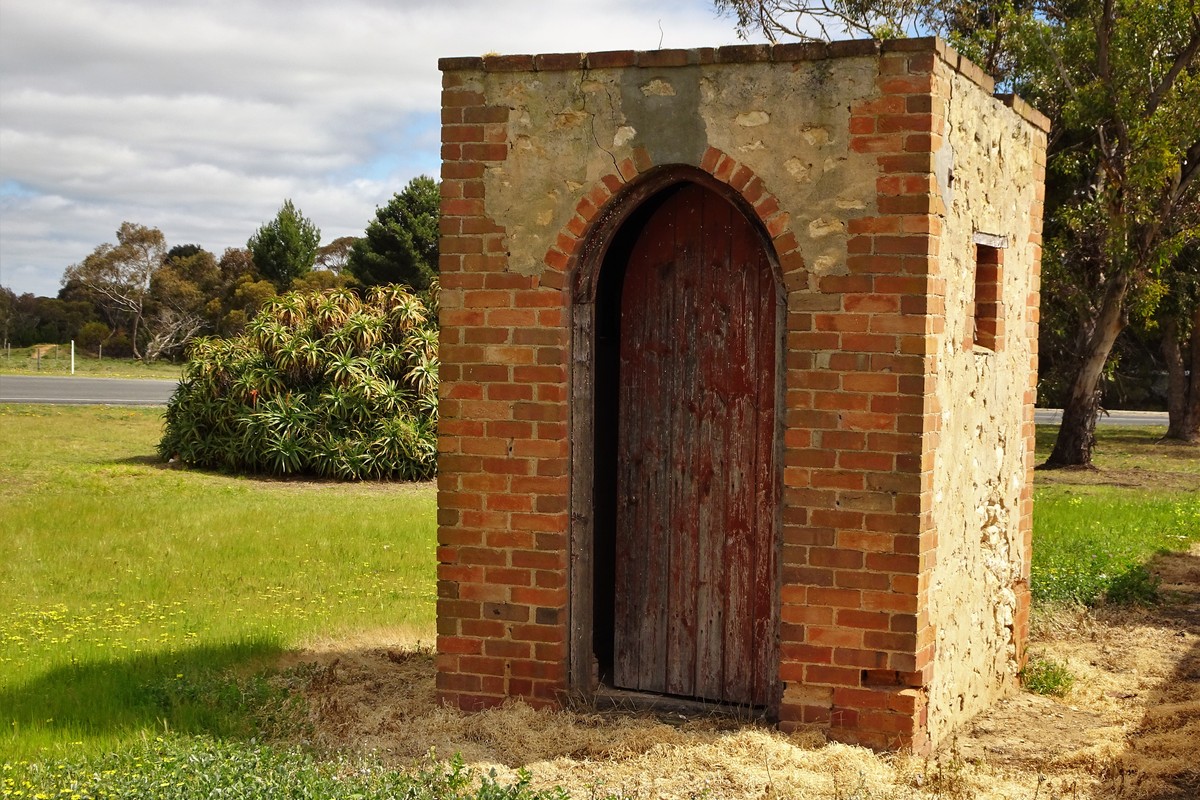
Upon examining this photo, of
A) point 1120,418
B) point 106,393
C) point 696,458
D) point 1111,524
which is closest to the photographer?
point 696,458

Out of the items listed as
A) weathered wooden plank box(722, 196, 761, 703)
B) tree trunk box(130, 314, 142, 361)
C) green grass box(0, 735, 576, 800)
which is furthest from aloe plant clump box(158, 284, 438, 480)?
tree trunk box(130, 314, 142, 361)

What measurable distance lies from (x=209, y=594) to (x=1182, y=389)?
24.3 metres

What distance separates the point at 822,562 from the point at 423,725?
2.04 meters

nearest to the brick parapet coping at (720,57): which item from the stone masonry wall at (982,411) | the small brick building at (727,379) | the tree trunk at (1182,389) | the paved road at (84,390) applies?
the small brick building at (727,379)

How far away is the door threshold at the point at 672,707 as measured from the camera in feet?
20.6

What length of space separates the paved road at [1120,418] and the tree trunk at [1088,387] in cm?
1051

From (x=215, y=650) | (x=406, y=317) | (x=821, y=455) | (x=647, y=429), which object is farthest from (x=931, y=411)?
(x=406, y=317)

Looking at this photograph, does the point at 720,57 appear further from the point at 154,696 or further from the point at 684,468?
the point at 154,696

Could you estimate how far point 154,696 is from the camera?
21.4 feet

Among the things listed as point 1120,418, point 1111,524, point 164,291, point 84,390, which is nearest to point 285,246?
point 164,291

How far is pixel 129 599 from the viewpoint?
31.2ft

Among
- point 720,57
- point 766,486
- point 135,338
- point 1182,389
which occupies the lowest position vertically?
point 766,486

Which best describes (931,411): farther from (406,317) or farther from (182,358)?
(182,358)

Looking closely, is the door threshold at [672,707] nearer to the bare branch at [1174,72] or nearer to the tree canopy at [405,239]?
the bare branch at [1174,72]
